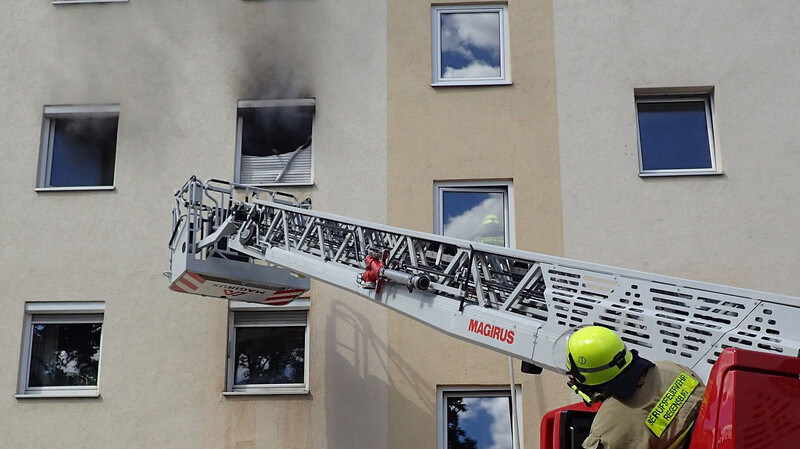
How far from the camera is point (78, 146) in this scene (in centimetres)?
1029

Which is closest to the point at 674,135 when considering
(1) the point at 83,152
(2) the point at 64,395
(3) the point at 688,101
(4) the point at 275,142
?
(3) the point at 688,101

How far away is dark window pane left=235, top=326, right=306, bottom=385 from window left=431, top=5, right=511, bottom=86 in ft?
10.7

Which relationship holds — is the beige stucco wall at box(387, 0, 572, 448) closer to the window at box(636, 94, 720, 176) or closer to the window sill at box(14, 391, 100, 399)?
the window at box(636, 94, 720, 176)

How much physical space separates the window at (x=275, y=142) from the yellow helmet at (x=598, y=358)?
604cm

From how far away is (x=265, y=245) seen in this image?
7.29 m

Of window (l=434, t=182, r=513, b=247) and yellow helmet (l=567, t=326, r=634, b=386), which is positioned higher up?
window (l=434, t=182, r=513, b=247)

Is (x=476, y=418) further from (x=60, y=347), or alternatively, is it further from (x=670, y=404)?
(x=670, y=404)

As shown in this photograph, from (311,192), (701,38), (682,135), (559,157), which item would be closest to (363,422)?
(311,192)

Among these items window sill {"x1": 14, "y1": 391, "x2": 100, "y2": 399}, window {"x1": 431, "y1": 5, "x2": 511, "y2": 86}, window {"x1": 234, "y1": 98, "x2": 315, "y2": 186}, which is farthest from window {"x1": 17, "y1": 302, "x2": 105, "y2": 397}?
window {"x1": 431, "y1": 5, "x2": 511, "y2": 86}

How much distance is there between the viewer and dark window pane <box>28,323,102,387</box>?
9.55 meters

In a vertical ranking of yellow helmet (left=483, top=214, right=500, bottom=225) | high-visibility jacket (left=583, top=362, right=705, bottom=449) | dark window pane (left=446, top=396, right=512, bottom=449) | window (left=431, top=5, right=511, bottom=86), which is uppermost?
window (left=431, top=5, right=511, bottom=86)

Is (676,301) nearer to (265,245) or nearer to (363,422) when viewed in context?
(265,245)

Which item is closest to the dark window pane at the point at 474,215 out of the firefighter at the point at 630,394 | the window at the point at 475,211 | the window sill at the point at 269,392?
the window at the point at 475,211

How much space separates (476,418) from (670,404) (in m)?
5.32
